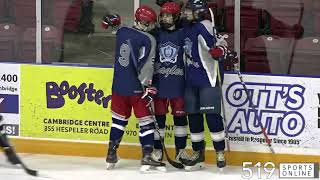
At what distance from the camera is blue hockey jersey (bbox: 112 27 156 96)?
5.63 m

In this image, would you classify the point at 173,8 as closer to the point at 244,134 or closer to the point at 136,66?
the point at 136,66

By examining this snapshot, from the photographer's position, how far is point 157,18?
584 centimetres

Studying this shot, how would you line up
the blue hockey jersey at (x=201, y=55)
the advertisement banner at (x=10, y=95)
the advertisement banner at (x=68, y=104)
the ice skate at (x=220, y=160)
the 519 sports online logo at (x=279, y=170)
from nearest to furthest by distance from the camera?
the 519 sports online logo at (x=279, y=170)
the blue hockey jersey at (x=201, y=55)
the ice skate at (x=220, y=160)
the advertisement banner at (x=68, y=104)
the advertisement banner at (x=10, y=95)

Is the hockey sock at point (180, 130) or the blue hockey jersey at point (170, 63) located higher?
the blue hockey jersey at point (170, 63)

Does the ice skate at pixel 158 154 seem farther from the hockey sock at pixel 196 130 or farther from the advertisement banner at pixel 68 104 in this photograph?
the hockey sock at pixel 196 130

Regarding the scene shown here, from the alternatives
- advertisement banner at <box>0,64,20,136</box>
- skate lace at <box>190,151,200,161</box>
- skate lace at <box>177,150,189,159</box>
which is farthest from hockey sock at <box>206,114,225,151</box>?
advertisement banner at <box>0,64,20,136</box>

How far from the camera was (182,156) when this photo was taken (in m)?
5.86

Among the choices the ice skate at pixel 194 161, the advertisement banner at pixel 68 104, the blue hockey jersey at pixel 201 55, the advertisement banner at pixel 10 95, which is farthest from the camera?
the advertisement banner at pixel 10 95

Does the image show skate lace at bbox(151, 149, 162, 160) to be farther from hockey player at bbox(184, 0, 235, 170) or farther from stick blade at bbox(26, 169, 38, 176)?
stick blade at bbox(26, 169, 38, 176)

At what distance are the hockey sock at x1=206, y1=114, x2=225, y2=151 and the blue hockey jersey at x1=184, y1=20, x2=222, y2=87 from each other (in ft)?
0.74

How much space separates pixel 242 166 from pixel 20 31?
7.21 feet

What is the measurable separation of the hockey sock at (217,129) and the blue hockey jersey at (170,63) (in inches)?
11.5

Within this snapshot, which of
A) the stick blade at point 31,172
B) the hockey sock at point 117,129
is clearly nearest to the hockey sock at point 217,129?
the hockey sock at point 117,129

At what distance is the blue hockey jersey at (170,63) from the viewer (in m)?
5.71
